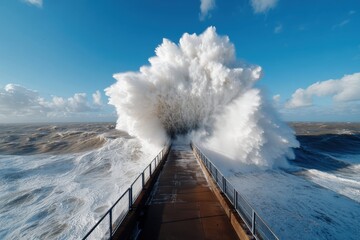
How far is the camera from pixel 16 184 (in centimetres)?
1402

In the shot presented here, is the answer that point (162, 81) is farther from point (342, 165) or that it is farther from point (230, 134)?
point (342, 165)

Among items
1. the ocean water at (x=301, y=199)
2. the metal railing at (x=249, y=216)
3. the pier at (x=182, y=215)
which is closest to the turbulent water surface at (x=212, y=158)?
the ocean water at (x=301, y=199)

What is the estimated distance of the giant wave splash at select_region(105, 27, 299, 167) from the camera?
17141 mm

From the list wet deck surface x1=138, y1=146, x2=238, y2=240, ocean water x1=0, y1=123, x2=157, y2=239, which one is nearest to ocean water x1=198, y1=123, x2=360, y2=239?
wet deck surface x1=138, y1=146, x2=238, y2=240

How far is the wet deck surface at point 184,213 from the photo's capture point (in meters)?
4.56

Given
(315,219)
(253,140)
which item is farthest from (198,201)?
(253,140)

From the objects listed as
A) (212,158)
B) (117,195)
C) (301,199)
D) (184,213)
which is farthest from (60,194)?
(301,199)

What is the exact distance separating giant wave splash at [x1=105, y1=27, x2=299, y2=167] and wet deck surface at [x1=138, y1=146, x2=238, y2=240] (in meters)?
9.86

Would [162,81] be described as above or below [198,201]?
above

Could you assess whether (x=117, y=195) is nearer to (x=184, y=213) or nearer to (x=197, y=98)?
(x=184, y=213)

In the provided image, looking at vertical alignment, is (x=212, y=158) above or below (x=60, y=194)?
above

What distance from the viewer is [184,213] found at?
552 cm

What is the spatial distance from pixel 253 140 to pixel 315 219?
785cm

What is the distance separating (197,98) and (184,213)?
16945mm
